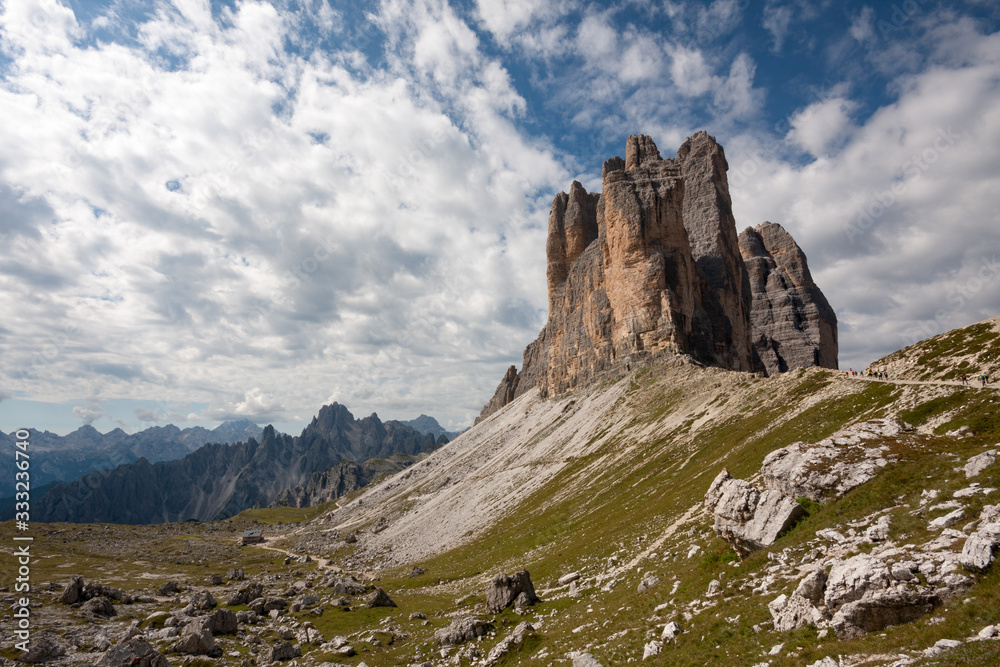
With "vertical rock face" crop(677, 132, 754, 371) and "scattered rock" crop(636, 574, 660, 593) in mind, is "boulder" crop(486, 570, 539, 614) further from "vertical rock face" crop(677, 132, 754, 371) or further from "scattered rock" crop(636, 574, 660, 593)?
"vertical rock face" crop(677, 132, 754, 371)

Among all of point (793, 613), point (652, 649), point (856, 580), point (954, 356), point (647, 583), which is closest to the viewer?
point (856, 580)

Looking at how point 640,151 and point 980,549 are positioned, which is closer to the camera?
point 980,549

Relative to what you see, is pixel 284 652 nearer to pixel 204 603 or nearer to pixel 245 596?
pixel 204 603

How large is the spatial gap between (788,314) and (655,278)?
289 ft

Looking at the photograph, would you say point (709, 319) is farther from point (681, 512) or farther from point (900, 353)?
point (681, 512)

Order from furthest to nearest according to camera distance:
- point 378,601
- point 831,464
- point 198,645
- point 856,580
A: point 378,601, point 198,645, point 831,464, point 856,580

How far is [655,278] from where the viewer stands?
120 metres

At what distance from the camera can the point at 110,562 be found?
291 feet

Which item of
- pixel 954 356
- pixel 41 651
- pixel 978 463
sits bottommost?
pixel 41 651

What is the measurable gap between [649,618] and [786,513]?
869cm

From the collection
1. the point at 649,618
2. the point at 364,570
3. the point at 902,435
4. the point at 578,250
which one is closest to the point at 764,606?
the point at 649,618

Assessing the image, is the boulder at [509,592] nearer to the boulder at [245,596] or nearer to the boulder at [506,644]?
the boulder at [506,644]

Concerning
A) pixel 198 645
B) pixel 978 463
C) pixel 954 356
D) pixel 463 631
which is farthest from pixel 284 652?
pixel 954 356

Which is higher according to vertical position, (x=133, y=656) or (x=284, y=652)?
(x=133, y=656)
